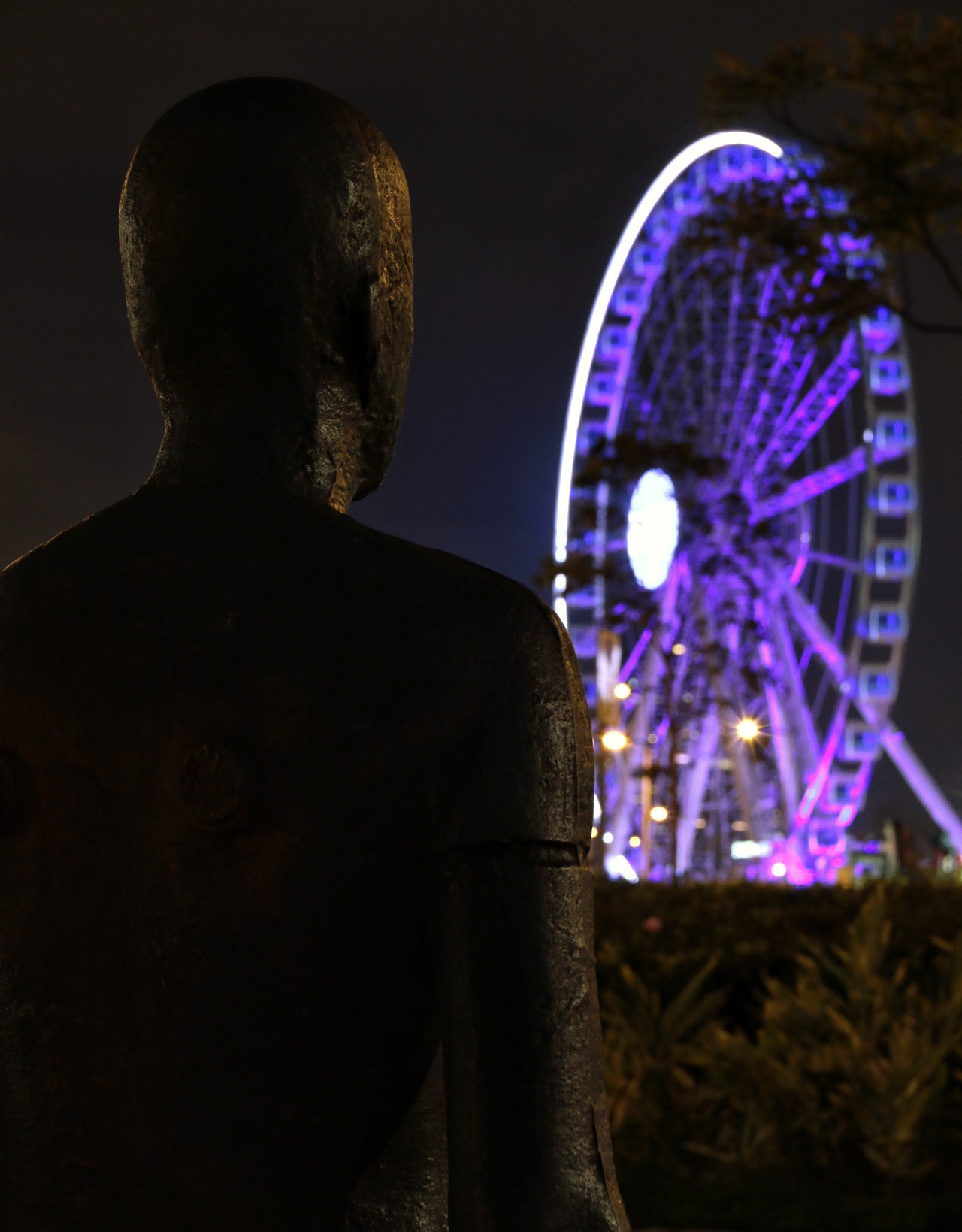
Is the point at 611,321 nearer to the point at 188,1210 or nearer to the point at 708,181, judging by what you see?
the point at 708,181

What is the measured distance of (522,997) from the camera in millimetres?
1175

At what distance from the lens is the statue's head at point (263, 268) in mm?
1390

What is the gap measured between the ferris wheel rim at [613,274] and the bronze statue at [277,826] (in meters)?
20.1

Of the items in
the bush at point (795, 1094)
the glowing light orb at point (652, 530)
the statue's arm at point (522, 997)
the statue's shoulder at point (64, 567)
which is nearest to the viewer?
the statue's arm at point (522, 997)

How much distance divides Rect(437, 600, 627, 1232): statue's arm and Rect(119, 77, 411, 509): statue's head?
364 millimetres

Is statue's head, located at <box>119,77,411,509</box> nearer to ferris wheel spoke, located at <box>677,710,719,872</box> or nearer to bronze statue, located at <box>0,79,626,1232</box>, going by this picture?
bronze statue, located at <box>0,79,626,1232</box>

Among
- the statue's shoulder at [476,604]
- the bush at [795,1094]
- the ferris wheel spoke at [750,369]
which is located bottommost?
the bush at [795,1094]

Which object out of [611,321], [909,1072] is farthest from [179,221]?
[611,321]

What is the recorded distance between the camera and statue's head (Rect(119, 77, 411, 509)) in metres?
1.39

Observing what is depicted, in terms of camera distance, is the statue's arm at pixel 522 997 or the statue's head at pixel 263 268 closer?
the statue's arm at pixel 522 997

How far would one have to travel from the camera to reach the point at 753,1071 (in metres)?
5.61

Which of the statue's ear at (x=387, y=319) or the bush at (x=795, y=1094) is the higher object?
the statue's ear at (x=387, y=319)

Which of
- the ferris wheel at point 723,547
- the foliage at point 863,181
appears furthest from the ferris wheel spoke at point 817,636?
the foliage at point 863,181

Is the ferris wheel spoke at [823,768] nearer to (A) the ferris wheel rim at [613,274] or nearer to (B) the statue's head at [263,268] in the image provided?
(A) the ferris wheel rim at [613,274]
